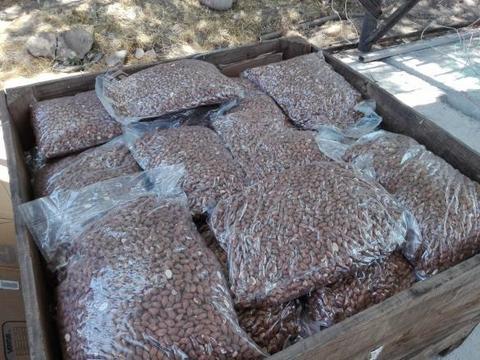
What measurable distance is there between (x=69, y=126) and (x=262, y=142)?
66cm

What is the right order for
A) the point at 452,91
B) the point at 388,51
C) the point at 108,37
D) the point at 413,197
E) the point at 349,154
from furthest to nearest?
the point at 108,37, the point at 388,51, the point at 452,91, the point at 349,154, the point at 413,197

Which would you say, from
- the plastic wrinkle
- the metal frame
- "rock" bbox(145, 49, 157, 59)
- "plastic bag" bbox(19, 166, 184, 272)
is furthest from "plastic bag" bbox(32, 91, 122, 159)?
the metal frame

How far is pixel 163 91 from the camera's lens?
150cm

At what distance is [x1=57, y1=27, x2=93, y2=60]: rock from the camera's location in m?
3.84

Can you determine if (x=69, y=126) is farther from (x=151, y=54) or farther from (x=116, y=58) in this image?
(x=151, y=54)

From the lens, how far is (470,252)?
1134 mm

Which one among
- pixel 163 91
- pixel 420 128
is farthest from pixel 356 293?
pixel 163 91

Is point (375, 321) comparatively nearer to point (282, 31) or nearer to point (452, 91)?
point (452, 91)

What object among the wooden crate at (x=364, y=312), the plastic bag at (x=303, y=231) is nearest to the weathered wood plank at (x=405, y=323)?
the wooden crate at (x=364, y=312)

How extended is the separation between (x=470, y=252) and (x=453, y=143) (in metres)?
0.41

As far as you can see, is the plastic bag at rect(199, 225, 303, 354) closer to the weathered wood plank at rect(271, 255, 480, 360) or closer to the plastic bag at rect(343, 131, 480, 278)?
the weathered wood plank at rect(271, 255, 480, 360)

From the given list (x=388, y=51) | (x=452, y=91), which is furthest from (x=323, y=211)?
(x=388, y=51)

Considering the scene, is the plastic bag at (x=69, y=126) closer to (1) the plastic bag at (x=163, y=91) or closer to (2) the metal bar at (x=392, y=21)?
(1) the plastic bag at (x=163, y=91)

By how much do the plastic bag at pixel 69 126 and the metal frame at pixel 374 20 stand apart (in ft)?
8.81
